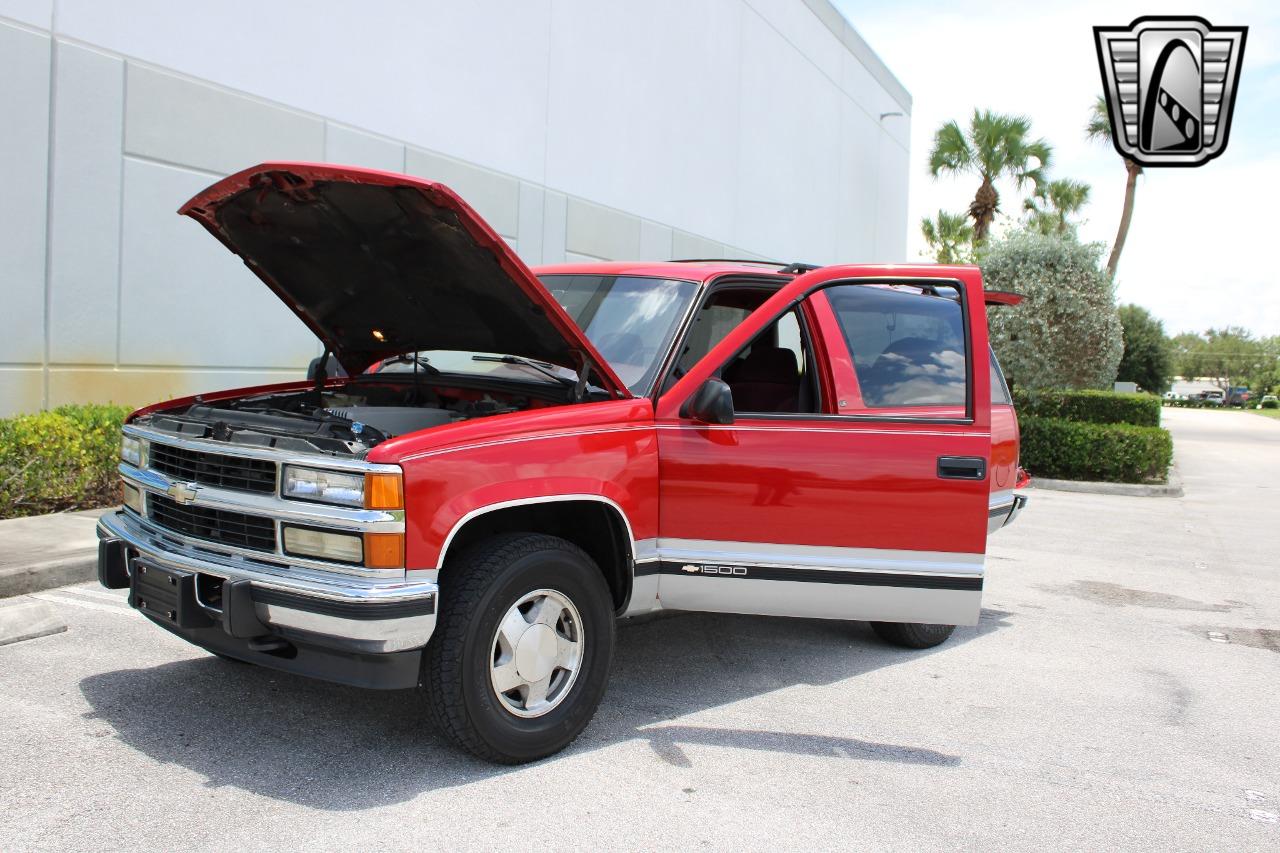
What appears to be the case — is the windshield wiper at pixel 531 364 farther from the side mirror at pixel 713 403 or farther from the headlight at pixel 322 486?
the headlight at pixel 322 486

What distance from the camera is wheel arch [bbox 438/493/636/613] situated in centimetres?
402

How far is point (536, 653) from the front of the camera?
388 cm

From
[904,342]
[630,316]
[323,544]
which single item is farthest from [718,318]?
[323,544]

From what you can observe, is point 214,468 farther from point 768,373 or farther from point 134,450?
point 768,373

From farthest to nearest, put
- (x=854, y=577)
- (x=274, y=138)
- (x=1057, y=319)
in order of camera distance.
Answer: (x=1057, y=319) → (x=274, y=138) → (x=854, y=577)

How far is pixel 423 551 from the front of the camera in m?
3.53

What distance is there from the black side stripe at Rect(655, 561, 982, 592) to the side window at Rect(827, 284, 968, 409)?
2.67 feet

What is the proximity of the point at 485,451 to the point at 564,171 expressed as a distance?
11916 millimetres

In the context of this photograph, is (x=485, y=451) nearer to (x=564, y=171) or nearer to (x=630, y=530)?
(x=630, y=530)

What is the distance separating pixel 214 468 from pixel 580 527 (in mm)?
1450

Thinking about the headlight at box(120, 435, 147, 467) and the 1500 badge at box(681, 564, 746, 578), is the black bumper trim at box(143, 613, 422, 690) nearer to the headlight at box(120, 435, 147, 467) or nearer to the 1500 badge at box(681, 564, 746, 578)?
the headlight at box(120, 435, 147, 467)

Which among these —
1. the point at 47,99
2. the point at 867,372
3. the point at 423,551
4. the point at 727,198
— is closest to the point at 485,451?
the point at 423,551

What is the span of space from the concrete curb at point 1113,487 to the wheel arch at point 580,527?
42.9 feet

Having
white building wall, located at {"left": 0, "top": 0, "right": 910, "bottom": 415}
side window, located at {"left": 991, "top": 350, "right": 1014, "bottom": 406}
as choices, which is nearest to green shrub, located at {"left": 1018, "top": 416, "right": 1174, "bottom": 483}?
white building wall, located at {"left": 0, "top": 0, "right": 910, "bottom": 415}
